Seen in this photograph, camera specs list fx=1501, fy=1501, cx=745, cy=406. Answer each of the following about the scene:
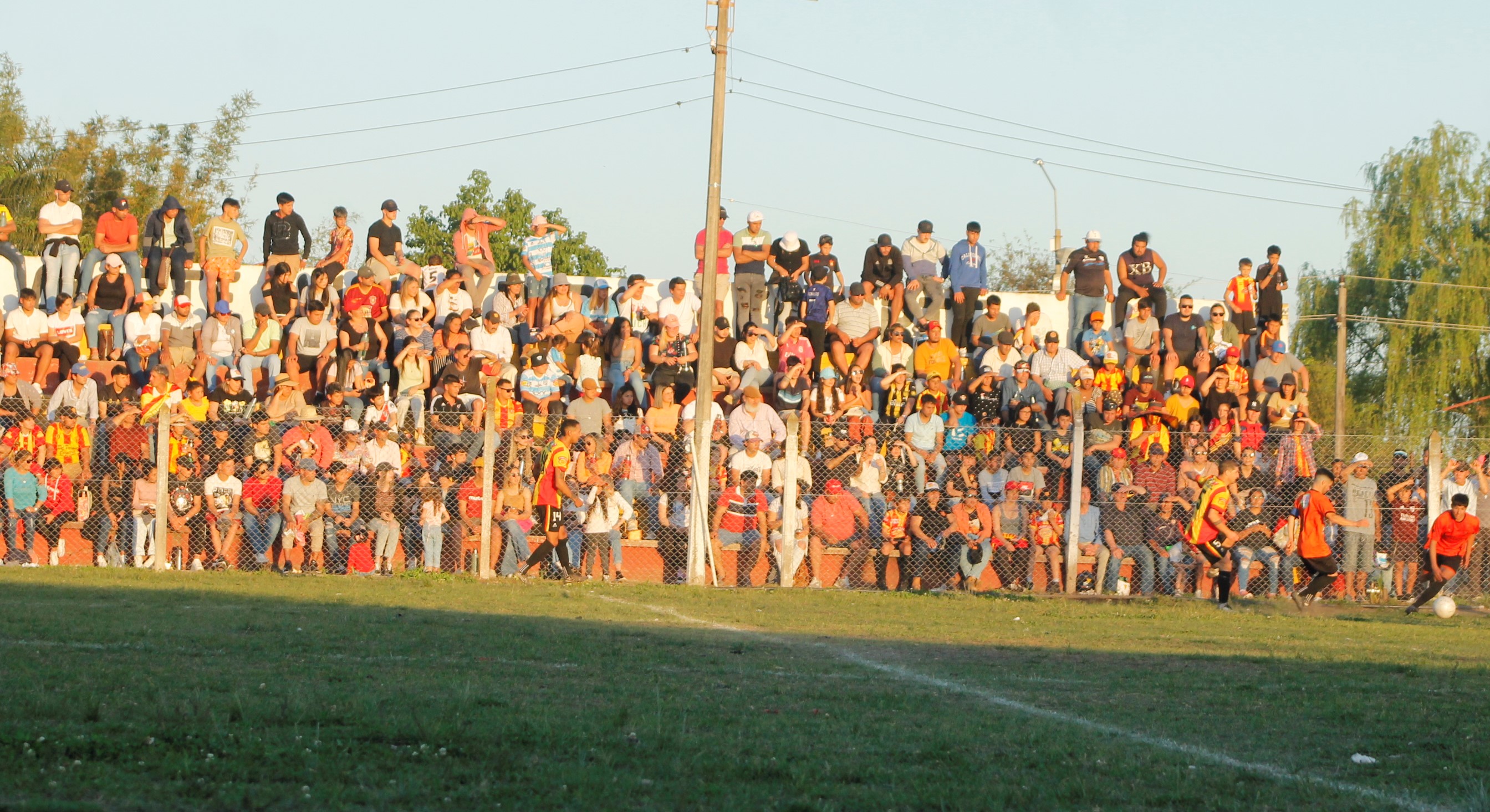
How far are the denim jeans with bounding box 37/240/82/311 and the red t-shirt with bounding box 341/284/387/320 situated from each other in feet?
14.8

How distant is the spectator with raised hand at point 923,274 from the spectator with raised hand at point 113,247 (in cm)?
1224

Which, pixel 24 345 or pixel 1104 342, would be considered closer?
pixel 24 345

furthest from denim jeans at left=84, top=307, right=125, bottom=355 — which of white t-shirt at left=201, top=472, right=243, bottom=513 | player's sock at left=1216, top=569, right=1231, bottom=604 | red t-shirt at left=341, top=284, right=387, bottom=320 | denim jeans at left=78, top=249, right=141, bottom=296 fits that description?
player's sock at left=1216, top=569, right=1231, bottom=604

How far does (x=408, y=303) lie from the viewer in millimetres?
22641

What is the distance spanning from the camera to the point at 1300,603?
58.8 feet

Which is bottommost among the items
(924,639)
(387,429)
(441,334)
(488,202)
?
(924,639)

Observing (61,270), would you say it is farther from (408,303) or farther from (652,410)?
(652,410)

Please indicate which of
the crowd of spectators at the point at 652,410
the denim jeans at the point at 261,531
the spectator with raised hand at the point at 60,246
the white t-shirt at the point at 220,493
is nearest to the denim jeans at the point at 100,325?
the crowd of spectators at the point at 652,410

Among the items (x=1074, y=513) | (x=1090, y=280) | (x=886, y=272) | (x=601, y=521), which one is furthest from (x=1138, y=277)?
(x=601, y=521)

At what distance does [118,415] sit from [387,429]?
3.35m

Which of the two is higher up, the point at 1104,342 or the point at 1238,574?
the point at 1104,342

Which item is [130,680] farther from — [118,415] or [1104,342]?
[1104,342]

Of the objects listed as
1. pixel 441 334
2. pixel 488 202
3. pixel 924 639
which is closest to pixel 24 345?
pixel 441 334

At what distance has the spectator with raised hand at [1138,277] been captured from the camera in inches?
973
